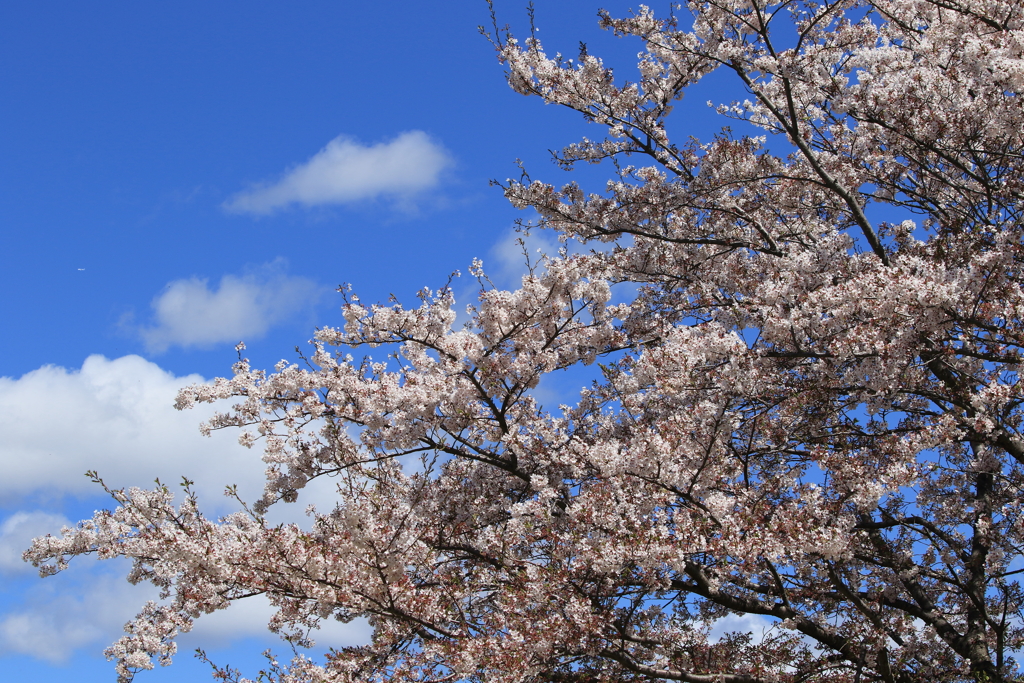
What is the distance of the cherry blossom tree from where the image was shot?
24.5ft

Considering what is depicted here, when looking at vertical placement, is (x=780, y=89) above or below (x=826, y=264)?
above

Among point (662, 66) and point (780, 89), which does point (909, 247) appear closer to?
point (780, 89)

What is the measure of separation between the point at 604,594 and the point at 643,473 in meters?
1.73

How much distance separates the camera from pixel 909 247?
10.2m

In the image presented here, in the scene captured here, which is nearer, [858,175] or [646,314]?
[858,175]

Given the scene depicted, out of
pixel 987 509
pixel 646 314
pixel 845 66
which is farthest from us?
pixel 646 314

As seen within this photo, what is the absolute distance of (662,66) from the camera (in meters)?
12.3

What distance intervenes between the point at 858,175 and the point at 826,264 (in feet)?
6.42

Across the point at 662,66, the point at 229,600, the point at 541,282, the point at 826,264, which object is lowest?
the point at 229,600

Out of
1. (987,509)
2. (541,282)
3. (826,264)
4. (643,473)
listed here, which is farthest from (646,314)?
(987,509)

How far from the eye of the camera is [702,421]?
7.79 metres

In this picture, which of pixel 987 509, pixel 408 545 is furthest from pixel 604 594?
pixel 987 509

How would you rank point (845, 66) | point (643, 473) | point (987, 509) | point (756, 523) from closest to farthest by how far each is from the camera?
point (756, 523) < point (643, 473) < point (987, 509) < point (845, 66)

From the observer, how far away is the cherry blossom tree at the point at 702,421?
24.5ft
